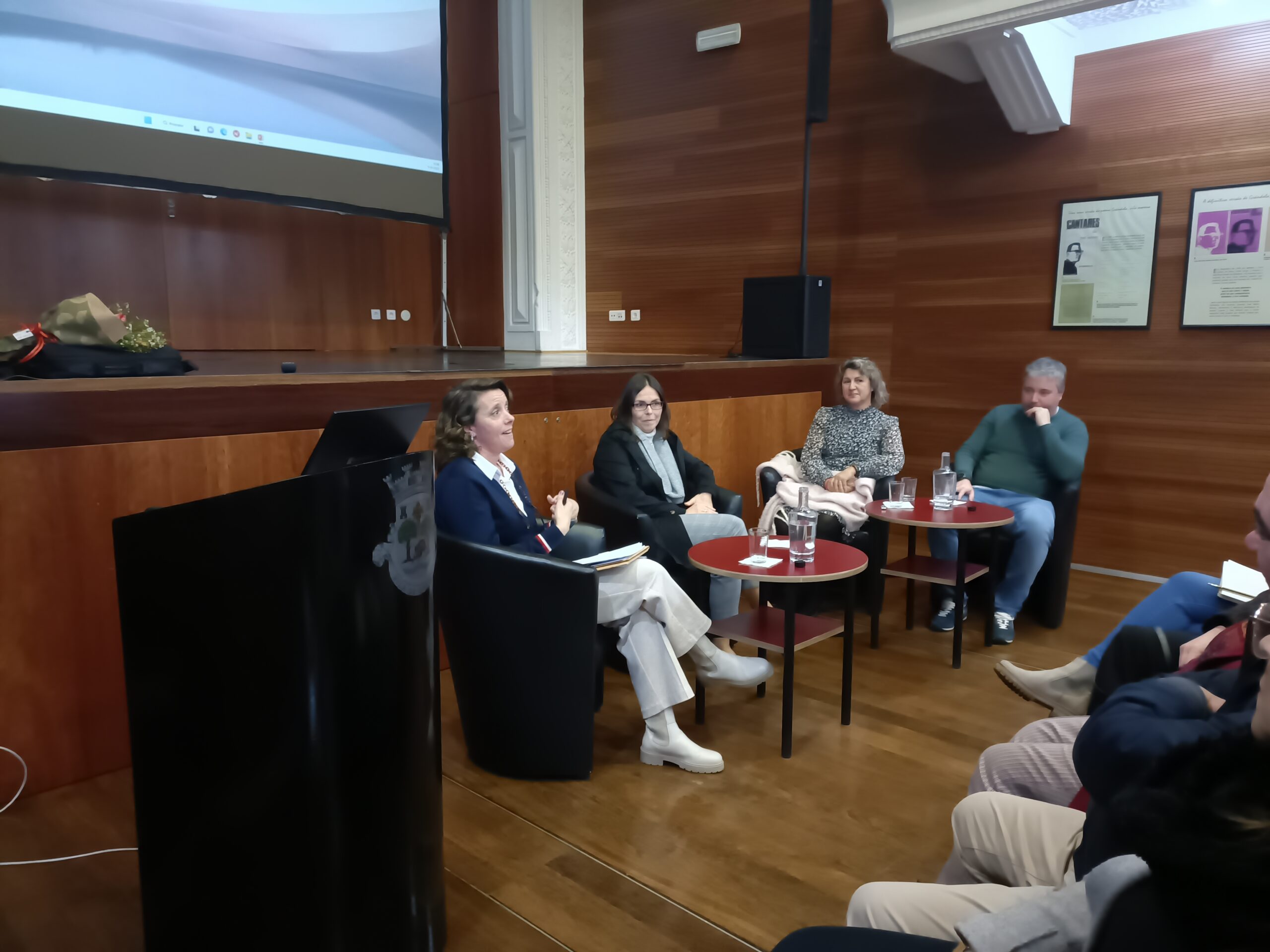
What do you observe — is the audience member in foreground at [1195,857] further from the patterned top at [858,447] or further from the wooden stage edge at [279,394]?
the patterned top at [858,447]

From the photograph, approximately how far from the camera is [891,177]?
514cm

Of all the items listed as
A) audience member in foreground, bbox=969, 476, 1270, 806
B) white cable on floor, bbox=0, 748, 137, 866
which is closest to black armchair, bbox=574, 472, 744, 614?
audience member in foreground, bbox=969, 476, 1270, 806

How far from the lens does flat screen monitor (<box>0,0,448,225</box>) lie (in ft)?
12.7

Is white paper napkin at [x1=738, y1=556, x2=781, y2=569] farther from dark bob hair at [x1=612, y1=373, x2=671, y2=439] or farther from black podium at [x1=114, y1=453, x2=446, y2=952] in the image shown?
black podium at [x1=114, y1=453, x2=446, y2=952]

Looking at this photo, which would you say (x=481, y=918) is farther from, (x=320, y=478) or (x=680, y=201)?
(x=680, y=201)

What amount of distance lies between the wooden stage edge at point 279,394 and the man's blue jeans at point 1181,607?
2258 millimetres

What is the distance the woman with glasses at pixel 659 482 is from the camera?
10.9 ft

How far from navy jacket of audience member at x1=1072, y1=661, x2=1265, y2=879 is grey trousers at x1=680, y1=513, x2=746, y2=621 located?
226 centimetres

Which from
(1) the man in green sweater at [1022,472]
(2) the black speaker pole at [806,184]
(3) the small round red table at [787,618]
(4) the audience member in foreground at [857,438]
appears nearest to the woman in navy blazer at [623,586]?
(3) the small round red table at [787,618]

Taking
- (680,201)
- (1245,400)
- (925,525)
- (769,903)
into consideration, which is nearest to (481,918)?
(769,903)

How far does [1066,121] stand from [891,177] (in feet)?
3.27

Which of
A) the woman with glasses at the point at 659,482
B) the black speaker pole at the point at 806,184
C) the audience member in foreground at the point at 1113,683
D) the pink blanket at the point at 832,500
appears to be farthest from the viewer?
the black speaker pole at the point at 806,184

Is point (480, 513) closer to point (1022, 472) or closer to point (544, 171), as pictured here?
point (1022, 472)

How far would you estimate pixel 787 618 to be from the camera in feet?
8.34
